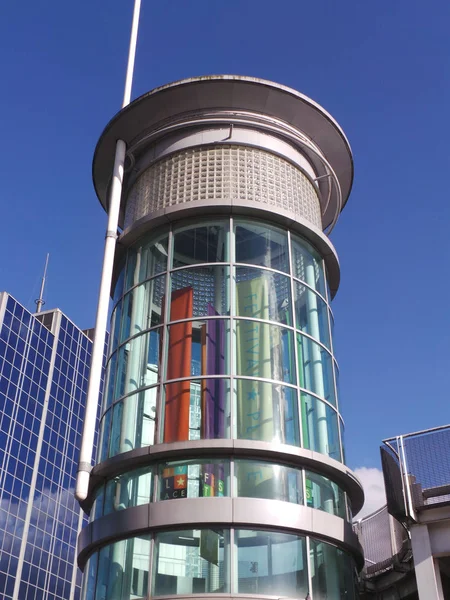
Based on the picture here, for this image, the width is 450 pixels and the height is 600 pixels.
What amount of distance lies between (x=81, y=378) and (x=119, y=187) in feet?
291

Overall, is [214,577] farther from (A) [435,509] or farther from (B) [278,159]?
(B) [278,159]

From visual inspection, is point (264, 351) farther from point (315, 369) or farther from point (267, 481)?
point (267, 481)

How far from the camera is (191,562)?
1783 centimetres

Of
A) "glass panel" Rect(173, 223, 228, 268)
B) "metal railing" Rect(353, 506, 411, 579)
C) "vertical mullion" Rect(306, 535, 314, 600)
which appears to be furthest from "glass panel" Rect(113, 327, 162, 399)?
"metal railing" Rect(353, 506, 411, 579)

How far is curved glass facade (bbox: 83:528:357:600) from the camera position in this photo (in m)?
17.5

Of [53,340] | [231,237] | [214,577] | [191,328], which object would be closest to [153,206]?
[231,237]

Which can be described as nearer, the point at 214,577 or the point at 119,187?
the point at 214,577

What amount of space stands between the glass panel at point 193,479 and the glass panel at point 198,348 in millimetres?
2683

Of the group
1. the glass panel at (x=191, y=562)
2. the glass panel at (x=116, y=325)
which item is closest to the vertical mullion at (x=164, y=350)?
the glass panel at (x=116, y=325)

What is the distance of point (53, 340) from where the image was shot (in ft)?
347

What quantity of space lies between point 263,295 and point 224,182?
169 inches

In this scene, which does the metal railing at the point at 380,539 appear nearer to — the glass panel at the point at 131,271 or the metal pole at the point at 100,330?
the metal pole at the point at 100,330

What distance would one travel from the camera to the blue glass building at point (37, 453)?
88375mm

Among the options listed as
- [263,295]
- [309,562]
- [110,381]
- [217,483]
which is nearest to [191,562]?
[217,483]
